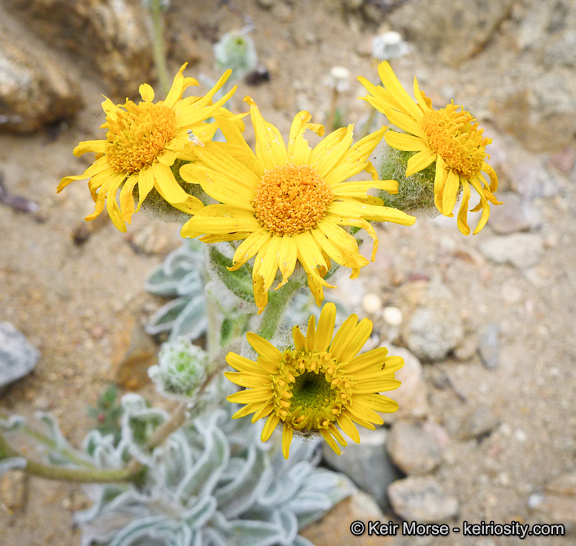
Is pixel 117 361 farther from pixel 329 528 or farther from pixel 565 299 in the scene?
pixel 565 299

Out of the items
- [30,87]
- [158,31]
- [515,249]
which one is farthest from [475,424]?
[30,87]

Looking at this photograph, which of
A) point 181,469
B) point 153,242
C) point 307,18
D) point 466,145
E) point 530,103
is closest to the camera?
point 466,145

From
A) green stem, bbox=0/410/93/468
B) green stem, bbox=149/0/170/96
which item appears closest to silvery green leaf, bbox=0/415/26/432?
green stem, bbox=0/410/93/468

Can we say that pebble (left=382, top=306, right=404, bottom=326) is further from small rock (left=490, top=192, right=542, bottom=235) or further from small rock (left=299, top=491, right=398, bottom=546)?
small rock (left=490, top=192, right=542, bottom=235)

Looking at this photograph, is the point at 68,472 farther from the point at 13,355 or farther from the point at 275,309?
the point at 275,309

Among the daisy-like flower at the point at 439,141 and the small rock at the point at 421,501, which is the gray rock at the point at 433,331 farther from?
the daisy-like flower at the point at 439,141

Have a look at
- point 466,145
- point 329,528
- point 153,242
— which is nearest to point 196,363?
point 466,145

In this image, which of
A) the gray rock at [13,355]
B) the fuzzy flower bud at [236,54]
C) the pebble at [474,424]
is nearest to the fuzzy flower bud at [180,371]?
the gray rock at [13,355]
